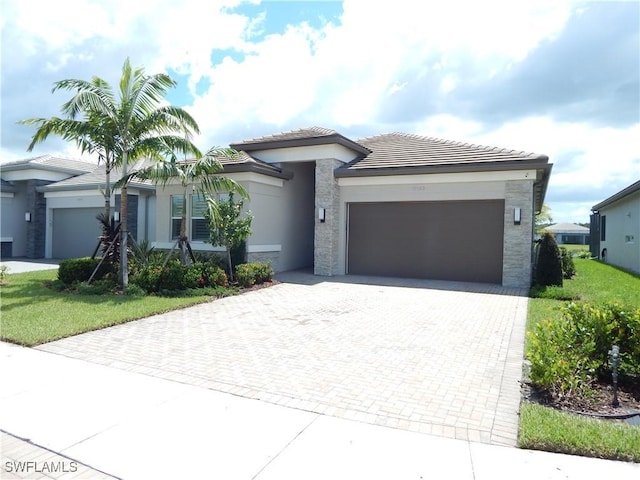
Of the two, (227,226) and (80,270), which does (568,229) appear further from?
(80,270)

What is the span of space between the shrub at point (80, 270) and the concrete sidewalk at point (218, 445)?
27.5 feet

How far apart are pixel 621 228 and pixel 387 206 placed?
13730mm

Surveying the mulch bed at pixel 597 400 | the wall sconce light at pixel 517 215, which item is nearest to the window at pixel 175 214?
the wall sconce light at pixel 517 215

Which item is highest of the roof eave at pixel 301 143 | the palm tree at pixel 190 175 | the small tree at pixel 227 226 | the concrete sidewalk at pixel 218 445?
the roof eave at pixel 301 143

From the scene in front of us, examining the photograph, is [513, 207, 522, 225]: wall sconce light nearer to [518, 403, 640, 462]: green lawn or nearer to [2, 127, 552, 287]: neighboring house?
[2, 127, 552, 287]: neighboring house

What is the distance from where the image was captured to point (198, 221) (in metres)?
15.4

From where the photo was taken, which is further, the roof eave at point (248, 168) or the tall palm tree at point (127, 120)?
the roof eave at point (248, 168)

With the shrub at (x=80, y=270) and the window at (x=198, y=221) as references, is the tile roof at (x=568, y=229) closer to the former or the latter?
the window at (x=198, y=221)

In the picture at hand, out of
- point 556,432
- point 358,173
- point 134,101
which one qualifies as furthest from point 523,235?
point 134,101

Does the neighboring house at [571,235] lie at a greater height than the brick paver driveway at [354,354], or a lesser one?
greater

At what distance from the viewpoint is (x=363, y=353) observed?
6.52m

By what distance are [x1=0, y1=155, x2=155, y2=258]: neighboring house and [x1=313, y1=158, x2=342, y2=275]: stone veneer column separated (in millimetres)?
9509

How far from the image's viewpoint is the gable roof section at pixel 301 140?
592 inches

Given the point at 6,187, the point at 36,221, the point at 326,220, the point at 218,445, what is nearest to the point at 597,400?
the point at 218,445
